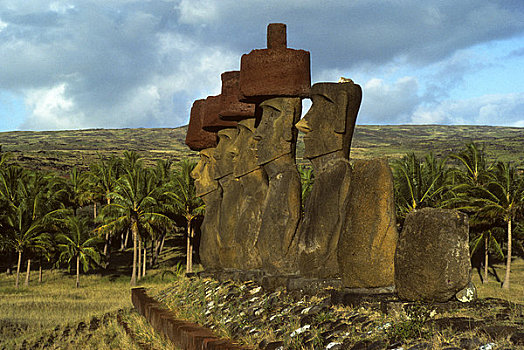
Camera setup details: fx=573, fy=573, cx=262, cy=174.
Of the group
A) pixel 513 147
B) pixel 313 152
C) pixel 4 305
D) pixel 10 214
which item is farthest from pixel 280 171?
pixel 513 147

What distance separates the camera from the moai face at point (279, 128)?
9.90 meters

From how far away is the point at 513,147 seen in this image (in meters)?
94.4

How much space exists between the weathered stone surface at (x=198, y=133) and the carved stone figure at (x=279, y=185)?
3.98m

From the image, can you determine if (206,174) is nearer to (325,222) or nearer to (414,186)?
(325,222)

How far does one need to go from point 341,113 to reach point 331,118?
0.65ft

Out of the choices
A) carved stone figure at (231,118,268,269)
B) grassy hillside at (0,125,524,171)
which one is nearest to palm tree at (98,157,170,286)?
carved stone figure at (231,118,268,269)

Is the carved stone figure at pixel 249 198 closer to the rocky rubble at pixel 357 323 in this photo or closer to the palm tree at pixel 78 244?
the rocky rubble at pixel 357 323

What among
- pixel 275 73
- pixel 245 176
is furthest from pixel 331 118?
pixel 245 176

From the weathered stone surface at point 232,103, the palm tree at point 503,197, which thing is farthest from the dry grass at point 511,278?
the weathered stone surface at point 232,103

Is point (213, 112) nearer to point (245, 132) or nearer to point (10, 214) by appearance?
point (245, 132)

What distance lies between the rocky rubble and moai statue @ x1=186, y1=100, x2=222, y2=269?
402 centimetres

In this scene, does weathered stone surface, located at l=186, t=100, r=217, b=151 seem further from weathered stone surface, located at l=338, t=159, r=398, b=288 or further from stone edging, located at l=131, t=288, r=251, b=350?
weathered stone surface, located at l=338, t=159, r=398, b=288

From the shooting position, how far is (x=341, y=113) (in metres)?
8.26

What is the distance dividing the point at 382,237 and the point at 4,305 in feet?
59.3
